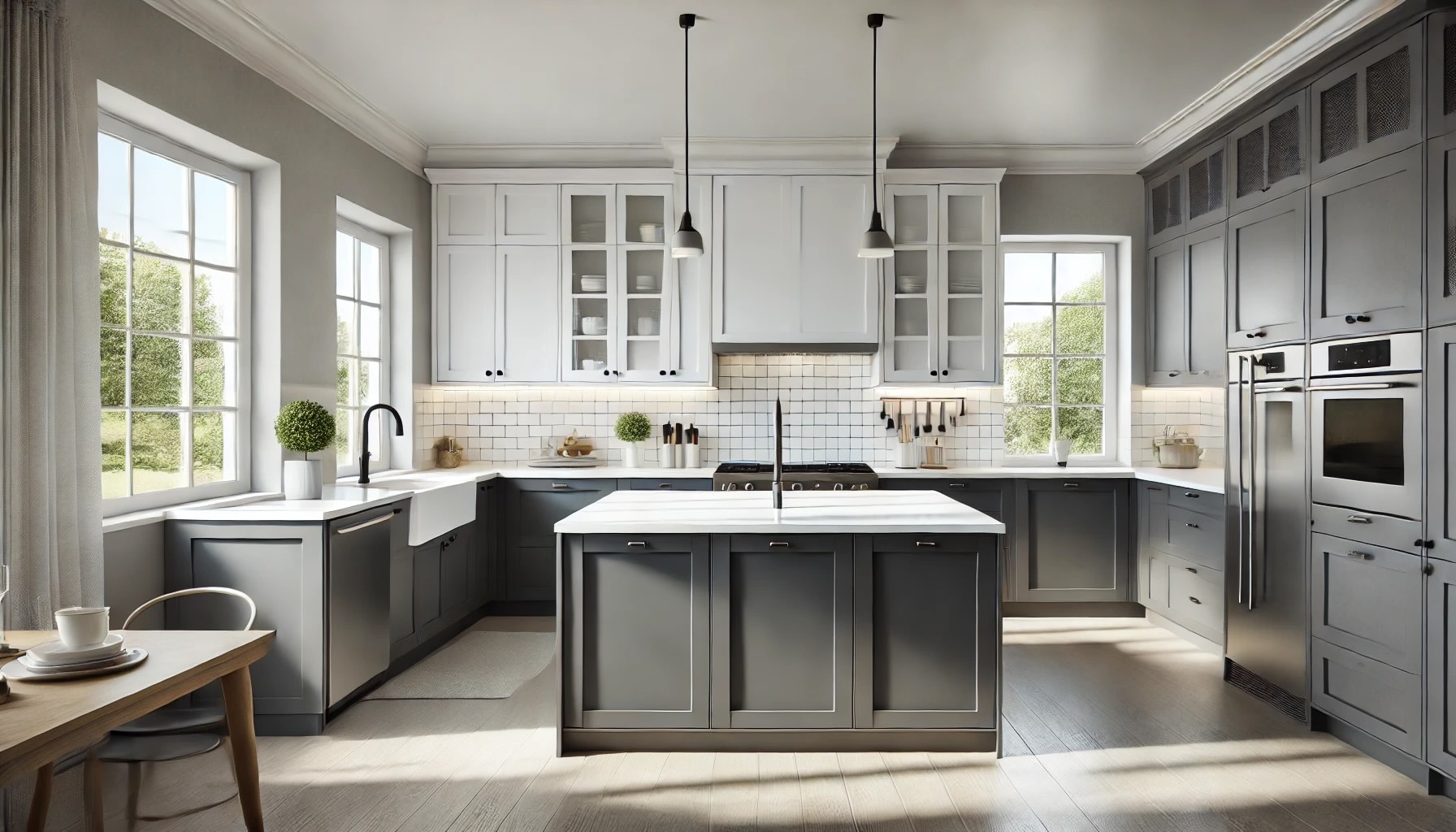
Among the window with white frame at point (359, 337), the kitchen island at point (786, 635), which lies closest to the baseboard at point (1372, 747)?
the kitchen island at point (786, 635)

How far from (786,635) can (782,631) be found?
0.02 metres

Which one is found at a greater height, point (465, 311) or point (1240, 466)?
point (465, 311)

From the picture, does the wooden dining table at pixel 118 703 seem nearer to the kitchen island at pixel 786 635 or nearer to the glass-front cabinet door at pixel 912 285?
the kitchen island at pixel 786 635

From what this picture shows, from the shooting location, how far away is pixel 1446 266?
2.79 m

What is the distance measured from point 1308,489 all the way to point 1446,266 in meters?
1.02

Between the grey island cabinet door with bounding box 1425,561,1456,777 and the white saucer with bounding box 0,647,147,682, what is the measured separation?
376cm

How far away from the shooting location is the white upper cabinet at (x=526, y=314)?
17.5 ft

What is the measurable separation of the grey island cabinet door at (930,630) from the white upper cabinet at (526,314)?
117 inches

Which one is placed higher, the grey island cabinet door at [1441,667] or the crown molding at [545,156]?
the crown molding at [545,156]

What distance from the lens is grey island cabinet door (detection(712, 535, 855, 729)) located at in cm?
302

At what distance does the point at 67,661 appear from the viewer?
1802 millimetres

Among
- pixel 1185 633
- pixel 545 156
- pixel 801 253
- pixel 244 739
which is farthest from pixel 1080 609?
pixel 244 739

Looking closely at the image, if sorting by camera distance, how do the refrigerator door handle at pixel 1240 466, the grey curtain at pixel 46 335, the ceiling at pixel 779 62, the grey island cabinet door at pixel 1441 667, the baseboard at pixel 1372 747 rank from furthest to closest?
the refrigerator door handle at pixel 1240 466
the ceiling at pixel 779 62
the baseboard at pixel 1372 747
the grey island cabinet door at pixel 1441 667
the grey curtain at pixel 46 335

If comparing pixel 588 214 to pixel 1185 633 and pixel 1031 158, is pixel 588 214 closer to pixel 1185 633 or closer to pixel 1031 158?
pixel 1031 158
